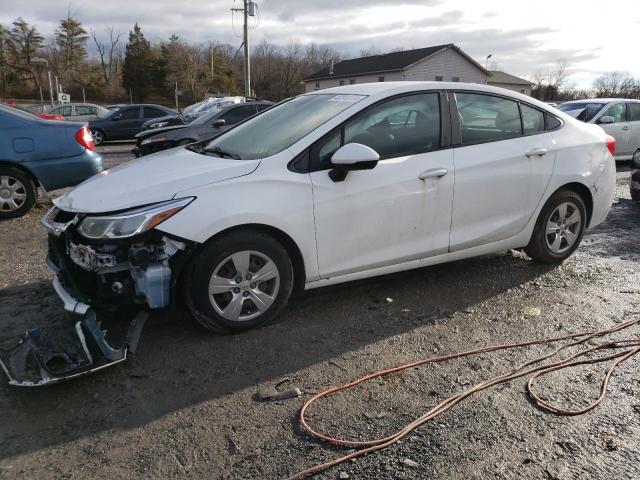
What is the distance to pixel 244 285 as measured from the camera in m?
3.53

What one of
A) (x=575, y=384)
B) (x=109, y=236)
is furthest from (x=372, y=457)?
(x=109, y=236)

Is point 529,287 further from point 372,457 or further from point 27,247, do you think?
point 27,247

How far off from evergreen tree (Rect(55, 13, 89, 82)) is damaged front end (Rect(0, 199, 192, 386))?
6111 cm

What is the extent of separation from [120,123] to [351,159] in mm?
17854

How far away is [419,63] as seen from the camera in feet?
155

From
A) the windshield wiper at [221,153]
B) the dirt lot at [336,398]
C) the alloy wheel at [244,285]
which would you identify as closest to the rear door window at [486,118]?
the dirt lot at [336,398]

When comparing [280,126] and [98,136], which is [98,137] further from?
[280,126]

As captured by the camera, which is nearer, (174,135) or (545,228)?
(545,228)

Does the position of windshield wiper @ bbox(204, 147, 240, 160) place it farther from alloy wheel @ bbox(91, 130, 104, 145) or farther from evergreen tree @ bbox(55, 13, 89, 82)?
evergreen tree @ bbox(55, 13, 89, 82)

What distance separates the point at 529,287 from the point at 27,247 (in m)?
5.12

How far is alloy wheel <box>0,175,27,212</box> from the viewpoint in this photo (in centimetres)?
664

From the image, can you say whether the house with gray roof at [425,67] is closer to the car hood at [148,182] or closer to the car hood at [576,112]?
the car hood at [576,112]

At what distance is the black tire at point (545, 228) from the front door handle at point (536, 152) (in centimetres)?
44

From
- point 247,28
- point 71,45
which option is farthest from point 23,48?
point 247,28
